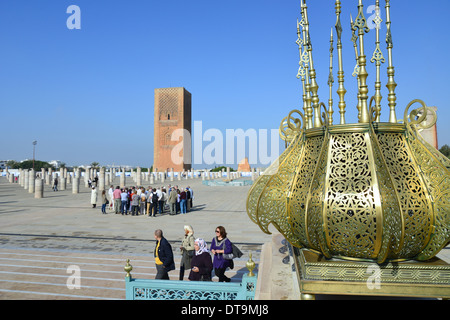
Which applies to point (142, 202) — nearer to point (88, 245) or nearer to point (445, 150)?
point (88, 245)

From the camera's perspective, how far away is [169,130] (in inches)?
2601

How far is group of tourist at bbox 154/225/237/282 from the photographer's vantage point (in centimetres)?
433

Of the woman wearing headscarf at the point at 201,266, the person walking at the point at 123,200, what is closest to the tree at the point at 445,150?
the person walking at the point at 123,200

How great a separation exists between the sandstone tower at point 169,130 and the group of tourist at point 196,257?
199 feet

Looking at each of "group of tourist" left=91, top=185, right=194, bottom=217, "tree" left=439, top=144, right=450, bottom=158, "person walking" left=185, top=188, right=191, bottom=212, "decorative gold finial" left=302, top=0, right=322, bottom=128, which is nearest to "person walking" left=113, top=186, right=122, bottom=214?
"group of tourist" left=91, top=185, right=194, bottom=217

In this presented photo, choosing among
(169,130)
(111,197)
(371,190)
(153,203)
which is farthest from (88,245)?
(169,130)

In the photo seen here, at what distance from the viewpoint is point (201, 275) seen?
4.32 meters

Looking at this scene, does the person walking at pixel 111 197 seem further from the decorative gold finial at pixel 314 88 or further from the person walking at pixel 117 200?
the decorative gold finial at pixel 314 88

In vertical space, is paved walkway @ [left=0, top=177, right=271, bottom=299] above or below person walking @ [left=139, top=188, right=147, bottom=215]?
below

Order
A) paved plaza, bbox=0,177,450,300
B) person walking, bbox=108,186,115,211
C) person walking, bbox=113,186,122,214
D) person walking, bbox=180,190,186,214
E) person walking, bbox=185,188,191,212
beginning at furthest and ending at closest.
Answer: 1. person walking, bbox=185,188,191,212
2. person walking, bbox=108,186,115,211
3. person walking, bbox=180,190,186,214
4. person walking, bbox=113,186,122,214
5. paved plaza, bbox=0,177,450,300

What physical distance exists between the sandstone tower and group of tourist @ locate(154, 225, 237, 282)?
60732 millimetres

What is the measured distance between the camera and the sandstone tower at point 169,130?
65562 mm

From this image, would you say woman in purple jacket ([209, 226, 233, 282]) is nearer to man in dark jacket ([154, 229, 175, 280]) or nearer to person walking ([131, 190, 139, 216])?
man in dark jacket ([154, 229, 175, 280])
